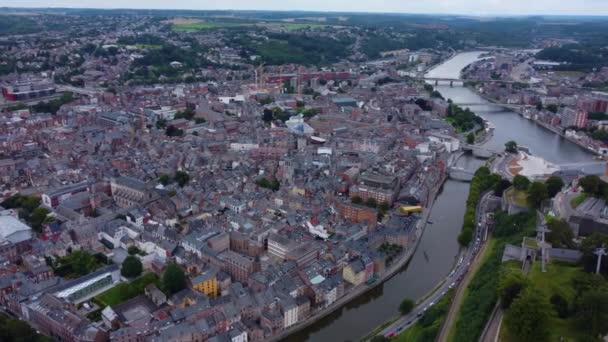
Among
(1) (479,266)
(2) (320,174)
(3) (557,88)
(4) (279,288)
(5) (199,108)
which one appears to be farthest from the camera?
(3) (557,88)

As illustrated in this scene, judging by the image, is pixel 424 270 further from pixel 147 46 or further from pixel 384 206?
pixel 147 46

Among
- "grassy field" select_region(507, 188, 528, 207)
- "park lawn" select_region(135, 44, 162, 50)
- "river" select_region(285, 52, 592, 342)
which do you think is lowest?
"river" select_region(285, 52, 592, 342)

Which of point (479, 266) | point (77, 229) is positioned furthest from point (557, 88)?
point (77, 229)

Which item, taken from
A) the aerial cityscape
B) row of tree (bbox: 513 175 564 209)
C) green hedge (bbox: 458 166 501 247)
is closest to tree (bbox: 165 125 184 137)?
the aerial cityscape

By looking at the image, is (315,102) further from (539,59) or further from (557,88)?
(539,59)

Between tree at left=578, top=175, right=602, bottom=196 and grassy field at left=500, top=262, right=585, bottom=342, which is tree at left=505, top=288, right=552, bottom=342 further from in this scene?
tree at left=578, top=175, right=602, bottom=196

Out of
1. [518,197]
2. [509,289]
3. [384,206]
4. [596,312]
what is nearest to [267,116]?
[384,206]

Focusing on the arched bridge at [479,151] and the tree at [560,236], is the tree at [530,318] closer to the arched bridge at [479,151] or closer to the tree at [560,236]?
the tree at [560,236]

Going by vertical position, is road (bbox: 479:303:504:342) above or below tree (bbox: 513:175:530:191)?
below
